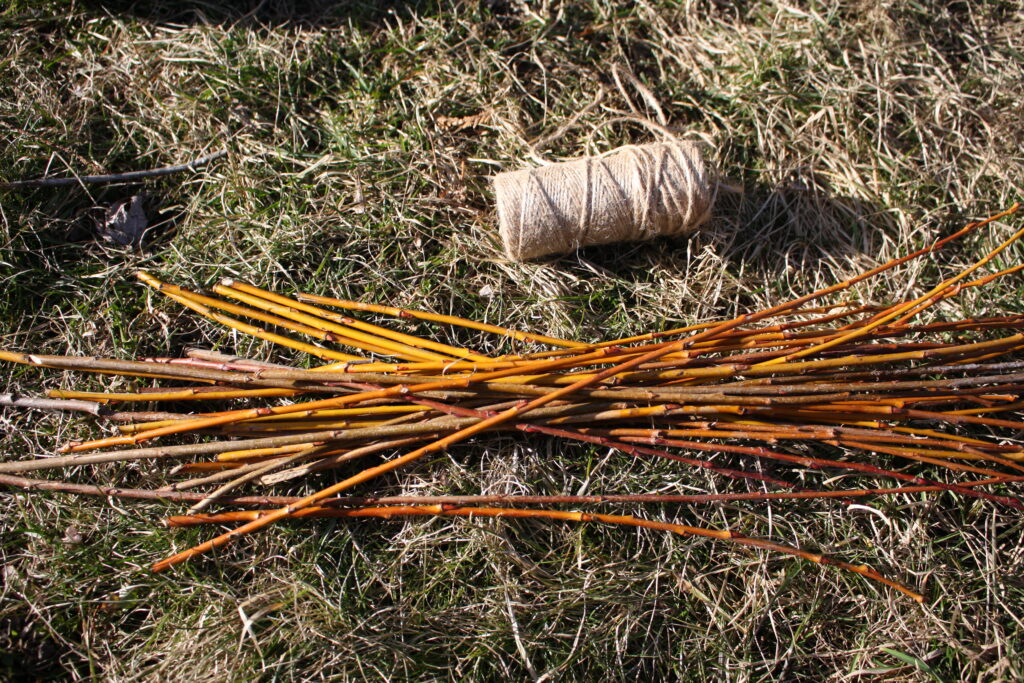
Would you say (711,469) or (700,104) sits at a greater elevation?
(700,104)

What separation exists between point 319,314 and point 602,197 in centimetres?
90

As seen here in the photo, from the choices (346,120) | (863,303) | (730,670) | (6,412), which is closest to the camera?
(730,670)

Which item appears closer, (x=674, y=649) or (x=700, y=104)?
(x=674, y=649)

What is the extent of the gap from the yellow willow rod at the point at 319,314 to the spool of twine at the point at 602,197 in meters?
0.40

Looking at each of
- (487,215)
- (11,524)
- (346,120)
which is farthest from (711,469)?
(11,524)

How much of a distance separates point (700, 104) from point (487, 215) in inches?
34.2

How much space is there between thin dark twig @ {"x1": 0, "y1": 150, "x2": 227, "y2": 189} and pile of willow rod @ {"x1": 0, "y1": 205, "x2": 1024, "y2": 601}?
1.99 feet

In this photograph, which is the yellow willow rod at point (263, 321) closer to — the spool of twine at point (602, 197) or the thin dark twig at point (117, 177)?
the thin dark twig at point (117, 177)

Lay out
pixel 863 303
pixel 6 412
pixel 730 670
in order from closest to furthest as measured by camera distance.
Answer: pixel 730 670, pixel 6 412, pixel 863 303

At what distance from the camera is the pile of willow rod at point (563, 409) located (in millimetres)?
1779

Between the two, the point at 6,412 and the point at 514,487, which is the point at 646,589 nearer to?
the point at 514,487

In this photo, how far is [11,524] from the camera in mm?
1909

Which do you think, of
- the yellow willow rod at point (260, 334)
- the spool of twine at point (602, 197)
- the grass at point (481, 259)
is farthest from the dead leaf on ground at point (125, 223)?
the spool of twine at point (602, 197)

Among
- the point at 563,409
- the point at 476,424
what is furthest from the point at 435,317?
the point at 563,409
